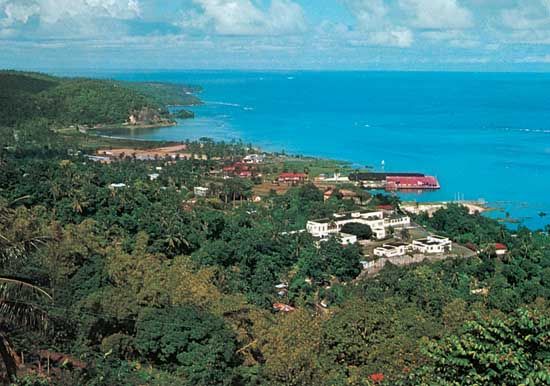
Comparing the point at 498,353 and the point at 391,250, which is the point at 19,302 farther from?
the point at 391,250

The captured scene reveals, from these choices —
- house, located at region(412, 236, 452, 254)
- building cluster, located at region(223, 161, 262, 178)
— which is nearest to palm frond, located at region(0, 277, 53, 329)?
house, located at region(412, 236, 452, 254)

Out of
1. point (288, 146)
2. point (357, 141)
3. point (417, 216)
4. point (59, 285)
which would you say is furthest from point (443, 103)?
point (59, 285)

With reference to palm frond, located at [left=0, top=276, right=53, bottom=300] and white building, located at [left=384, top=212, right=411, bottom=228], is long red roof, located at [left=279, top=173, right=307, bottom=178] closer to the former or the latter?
white building, located at [left=384, top=212, right=411, bottom=228]

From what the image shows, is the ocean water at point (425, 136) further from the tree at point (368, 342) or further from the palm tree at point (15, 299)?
the palm tree at point (15, 299)

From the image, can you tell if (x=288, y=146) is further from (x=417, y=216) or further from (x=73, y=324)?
(x=73, y=324)

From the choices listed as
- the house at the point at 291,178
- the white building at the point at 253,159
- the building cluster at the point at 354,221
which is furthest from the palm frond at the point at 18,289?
the white building at the point at 253,159

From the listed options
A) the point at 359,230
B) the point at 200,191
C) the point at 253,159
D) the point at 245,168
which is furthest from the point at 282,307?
the point at 253,159
